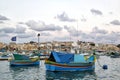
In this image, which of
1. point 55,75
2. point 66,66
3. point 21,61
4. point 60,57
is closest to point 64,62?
point 66,66

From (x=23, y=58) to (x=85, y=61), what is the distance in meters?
22.0

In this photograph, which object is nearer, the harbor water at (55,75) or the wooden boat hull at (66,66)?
the harbor water at (55,75)

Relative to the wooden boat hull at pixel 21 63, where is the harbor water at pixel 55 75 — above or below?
below

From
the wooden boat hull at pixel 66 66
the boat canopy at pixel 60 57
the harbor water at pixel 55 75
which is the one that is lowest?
the harbor water at pixel 55 75

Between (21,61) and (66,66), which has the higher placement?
(21,61)

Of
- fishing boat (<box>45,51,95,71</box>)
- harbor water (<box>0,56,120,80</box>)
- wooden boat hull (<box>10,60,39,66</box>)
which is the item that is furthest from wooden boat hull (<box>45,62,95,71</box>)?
wooden boat hull (<box>10,60,39,66</box>)

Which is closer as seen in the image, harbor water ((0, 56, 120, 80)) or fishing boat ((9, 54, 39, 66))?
harbor water ((0, 56, 120, 80))

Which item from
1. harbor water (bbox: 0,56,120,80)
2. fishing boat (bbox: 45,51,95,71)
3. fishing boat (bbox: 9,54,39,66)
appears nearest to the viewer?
harbor water (bbox: 0,56,120,80)

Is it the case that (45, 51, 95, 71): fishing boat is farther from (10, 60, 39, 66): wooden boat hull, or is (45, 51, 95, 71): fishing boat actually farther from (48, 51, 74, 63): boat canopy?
(10, 60, 39, 66): wooden boat hull

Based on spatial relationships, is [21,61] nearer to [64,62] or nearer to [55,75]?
[64,62]

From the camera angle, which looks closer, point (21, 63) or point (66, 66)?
point (66, 66)

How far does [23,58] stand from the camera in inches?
3034

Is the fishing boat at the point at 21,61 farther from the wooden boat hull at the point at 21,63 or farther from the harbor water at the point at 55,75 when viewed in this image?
the harbor water at the point at 55,75

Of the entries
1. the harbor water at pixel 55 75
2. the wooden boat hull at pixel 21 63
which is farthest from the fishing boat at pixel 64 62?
the wooden boat hull at pixel 21 63
